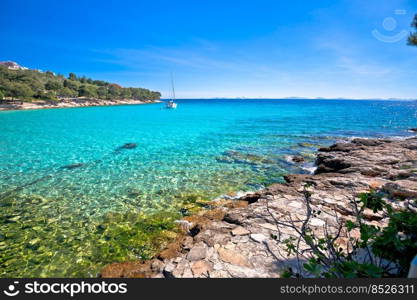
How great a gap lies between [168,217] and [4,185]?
29.6 feet

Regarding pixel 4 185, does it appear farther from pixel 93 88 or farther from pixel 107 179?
pixel 93 88

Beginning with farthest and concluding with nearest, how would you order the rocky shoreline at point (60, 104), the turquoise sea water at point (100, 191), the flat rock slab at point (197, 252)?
1. the rocky shoreline at point (60, 104)
2. the turquoise sea water at point (100, 191)
3. the flat rock slab at point (197, 252)

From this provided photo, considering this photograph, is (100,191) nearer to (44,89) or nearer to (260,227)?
(260,227)

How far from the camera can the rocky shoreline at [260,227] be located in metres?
3.95

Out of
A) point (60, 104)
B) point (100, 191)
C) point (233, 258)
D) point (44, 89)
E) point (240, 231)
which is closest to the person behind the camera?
point (233, 258)

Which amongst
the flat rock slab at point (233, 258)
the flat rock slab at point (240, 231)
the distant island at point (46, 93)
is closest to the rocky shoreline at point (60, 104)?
the distant island at point (46, 93)

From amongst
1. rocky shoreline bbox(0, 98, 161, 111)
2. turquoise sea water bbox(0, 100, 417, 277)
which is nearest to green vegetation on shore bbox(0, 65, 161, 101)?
rocky shoreline bbox(0, 98, 161, 111)

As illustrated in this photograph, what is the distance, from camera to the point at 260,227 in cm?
Answer: 521

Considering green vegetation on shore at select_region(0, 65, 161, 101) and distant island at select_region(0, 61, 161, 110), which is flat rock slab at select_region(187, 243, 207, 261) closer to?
distant island at select_region(0, 61, 161, 110)

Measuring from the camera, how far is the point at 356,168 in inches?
379

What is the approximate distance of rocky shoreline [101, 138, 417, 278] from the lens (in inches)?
155

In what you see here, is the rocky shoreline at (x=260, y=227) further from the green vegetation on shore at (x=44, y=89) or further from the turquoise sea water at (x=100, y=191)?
the green vegetation on shore at (x=44, y=89)

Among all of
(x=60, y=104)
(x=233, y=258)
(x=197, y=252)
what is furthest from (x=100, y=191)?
(x=60, y=104)

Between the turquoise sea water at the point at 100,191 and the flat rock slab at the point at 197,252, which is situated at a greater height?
the flat rock slab at the point at 197,252
